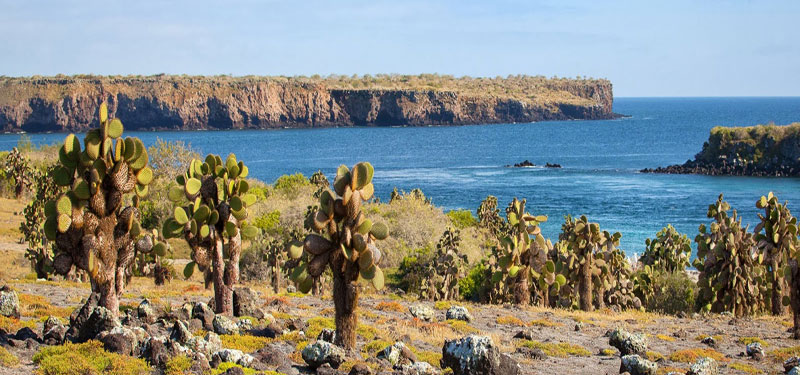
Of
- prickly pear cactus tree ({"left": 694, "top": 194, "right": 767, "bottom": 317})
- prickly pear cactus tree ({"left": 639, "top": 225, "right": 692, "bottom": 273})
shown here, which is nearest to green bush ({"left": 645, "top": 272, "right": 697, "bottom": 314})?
prickly pear cactus tree ({"left": 639, "top": 225, "right": 692, "bottom": 273})

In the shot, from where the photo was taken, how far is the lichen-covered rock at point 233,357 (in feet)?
39.5

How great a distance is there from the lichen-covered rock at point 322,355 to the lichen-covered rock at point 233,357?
3.12 feet

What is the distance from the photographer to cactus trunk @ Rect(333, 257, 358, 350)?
13883mm

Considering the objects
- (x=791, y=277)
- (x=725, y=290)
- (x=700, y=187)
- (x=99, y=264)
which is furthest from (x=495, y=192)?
(x=99, y=264)

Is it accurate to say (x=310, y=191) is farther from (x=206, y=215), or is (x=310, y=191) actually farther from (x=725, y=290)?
(x=206, y=215)

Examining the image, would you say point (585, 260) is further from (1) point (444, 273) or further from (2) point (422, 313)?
(2) point (422, 313)

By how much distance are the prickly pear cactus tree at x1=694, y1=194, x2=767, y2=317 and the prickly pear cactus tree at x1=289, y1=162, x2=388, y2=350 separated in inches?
636

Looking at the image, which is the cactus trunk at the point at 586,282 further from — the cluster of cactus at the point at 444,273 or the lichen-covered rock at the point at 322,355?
the lichen-covered rock at the point at 322,355

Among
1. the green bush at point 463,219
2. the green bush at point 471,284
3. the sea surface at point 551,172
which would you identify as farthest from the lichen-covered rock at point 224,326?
the sea surface at point 551,172

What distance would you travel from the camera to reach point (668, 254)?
33156 mm

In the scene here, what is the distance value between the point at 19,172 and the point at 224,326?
51.7 metres

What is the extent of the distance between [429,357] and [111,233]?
648 cm

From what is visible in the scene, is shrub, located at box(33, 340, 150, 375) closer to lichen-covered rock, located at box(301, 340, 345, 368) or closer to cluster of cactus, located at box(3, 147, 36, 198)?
lichen-covered rock, located at box(301, 340, 345, 368)

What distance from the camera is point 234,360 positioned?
12078mm
